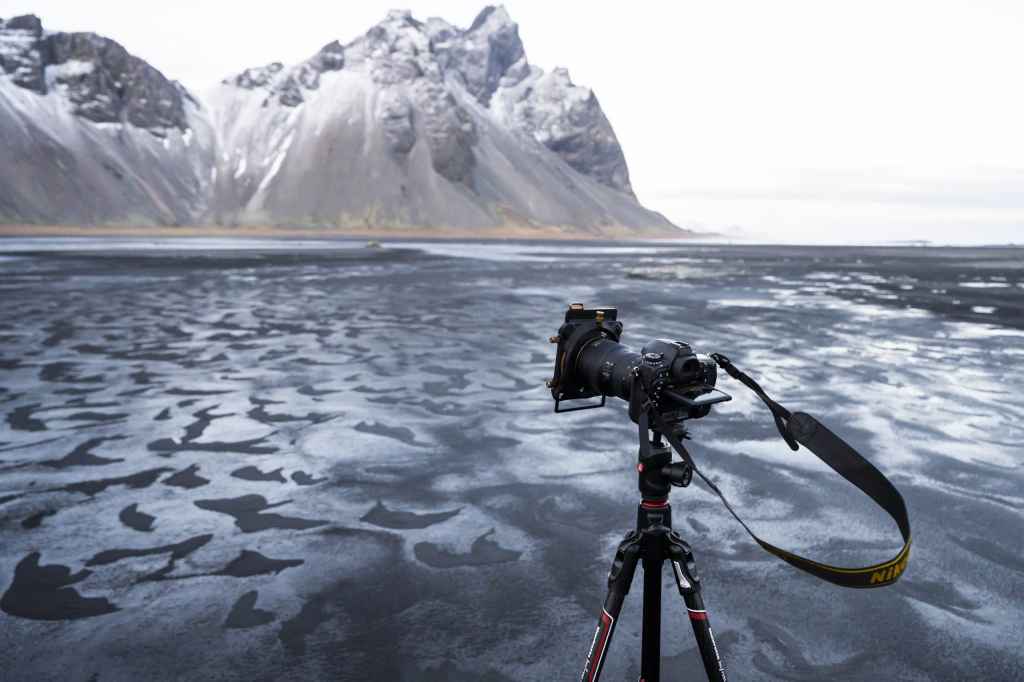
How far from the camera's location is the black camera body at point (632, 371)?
2703 millimetres

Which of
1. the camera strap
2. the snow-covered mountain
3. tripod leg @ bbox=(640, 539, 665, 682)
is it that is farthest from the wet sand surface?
the snow-covered mountain

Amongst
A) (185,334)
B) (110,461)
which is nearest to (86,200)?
(185,334)

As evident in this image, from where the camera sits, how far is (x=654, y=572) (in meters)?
2.78

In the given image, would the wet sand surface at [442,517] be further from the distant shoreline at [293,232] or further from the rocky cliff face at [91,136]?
the rocky cliff face at [91,136]

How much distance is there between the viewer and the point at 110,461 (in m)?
7.49

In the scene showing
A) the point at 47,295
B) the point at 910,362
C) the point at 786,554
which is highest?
the point at 786,554

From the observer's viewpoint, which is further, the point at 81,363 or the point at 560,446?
the point at 81,363

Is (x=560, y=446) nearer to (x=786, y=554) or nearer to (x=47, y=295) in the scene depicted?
(x=786, y=554)

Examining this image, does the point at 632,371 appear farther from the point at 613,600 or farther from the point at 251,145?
the point at 251,145

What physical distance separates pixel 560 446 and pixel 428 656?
4.41 m

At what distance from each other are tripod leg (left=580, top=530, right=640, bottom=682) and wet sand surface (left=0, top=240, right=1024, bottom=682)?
4.42 ft

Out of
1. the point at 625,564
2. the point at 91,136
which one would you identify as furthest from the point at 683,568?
the point at 91,136

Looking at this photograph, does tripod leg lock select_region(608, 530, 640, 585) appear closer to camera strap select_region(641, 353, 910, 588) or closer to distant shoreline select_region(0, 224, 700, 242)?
camera strap select_region(641, 353, 910, 588)

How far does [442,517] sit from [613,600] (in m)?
3.61
